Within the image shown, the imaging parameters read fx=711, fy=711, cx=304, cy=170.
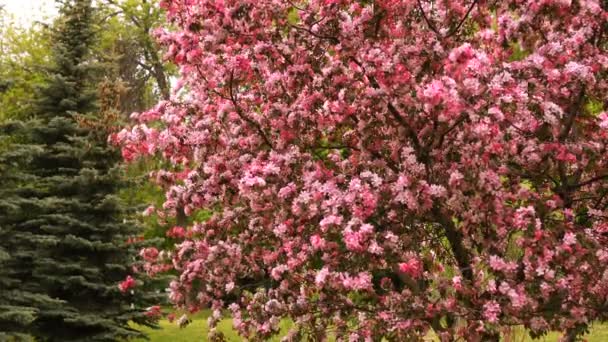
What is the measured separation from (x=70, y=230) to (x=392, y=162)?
10836 millimetres

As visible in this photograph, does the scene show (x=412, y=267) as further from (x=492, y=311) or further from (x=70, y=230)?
(x=70, y=230)

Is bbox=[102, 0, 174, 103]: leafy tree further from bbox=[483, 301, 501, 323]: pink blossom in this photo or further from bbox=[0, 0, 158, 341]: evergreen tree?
bbox=[483, 301, 501, 323]: pink blossom

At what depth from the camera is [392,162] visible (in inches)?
236

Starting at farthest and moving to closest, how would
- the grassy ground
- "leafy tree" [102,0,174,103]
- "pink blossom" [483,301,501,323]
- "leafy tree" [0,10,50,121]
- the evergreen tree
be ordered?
"leafy tree" [102,0,174,103], "leafy tree" [0,10,50,121], the grassy ground, the evergreen tree, "pink blossom" [483,301,501,323]

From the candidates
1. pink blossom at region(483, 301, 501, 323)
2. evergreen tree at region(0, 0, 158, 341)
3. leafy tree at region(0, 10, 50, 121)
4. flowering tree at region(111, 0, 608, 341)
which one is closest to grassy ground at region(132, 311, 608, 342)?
evergreen tree at region(0, 0, 158, 341)

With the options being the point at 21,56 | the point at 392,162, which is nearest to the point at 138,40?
the point at 21,56

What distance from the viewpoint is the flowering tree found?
530 cm

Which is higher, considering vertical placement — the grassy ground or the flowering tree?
the flowering tree

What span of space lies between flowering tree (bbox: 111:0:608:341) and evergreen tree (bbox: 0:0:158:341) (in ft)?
27.7

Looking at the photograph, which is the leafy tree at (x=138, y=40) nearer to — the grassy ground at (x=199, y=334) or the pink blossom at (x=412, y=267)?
the grassy ground at (x=199, y=334)

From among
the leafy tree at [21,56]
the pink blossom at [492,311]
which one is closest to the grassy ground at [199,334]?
the leafy tree at [21,56]

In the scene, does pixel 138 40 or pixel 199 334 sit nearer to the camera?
pixel 199 334

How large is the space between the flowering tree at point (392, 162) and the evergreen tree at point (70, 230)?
8.44m

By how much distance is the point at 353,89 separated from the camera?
6121mm
